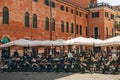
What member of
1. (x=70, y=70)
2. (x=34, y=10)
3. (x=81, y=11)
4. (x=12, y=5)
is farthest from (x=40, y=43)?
(x=81, y=11)

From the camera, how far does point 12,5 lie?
31.9 m

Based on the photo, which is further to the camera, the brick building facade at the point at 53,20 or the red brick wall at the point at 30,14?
the brick building facade at the point at 53,20

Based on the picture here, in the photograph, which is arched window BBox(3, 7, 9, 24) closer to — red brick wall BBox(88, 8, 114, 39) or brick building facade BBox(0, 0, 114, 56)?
brick building facade BBox(0, 0, 114, 56)

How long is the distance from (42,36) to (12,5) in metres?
7.21

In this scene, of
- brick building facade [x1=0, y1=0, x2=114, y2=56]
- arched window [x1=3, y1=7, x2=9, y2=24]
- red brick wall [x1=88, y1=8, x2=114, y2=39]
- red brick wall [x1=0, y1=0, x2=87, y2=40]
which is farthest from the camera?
red brick wall [x1=88, y1=8, x2=114, y2=39]

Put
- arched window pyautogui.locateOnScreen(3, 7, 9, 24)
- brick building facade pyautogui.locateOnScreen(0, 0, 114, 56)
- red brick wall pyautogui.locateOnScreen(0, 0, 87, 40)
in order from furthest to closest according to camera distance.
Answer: brick building facade pyautogui.locateOnScreen(0, 0, 114, 56), red brick wall pyautogui.locateOnScreen(0, 0, 87, 40), arched window pyautogui.locateOnScreen(3, 7, 9, 24)

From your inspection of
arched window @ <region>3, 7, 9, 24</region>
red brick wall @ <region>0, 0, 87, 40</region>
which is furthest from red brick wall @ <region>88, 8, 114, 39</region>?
arched window @ <region>3, 7, 9, 24</region>

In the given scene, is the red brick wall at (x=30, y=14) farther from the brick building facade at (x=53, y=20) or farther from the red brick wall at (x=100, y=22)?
the red brick wall at (x=100, y=22)

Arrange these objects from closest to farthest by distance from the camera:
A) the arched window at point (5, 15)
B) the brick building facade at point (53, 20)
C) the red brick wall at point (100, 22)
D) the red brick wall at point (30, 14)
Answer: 1. the arched window at point (5, 15)
2. the red brick wall at point (30, 14)
3. the brick building facade at point (53, 20)
4. the red brick wall at point (100, 22)

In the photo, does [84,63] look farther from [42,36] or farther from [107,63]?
[42,36]

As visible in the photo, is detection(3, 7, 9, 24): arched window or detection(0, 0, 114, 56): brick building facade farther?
detection(0, 0, 114, 56): brick building facade

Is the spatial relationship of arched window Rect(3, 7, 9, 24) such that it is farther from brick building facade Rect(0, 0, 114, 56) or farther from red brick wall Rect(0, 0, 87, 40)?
red brick wall Rect(0, 0, 87, 40)

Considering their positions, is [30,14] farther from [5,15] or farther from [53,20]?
[53,20]

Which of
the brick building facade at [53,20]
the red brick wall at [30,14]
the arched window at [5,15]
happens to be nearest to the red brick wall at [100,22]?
the brick building facade at [53,20]
